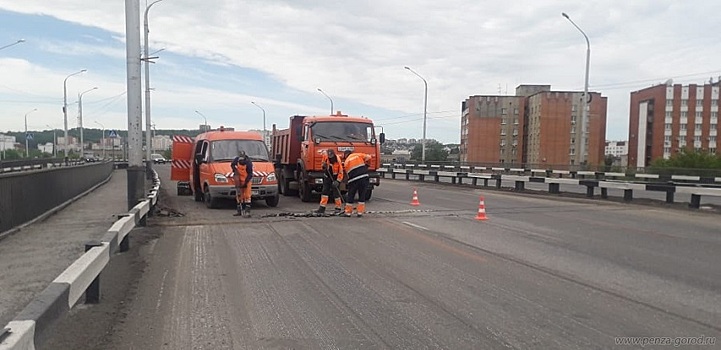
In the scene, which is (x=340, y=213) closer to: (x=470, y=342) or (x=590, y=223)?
(x=590, y=223)

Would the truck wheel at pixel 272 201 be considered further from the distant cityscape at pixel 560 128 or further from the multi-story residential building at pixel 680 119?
the multi-story residential building at pixel 680 119

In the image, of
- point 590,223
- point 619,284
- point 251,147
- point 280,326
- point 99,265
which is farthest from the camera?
point 251,147

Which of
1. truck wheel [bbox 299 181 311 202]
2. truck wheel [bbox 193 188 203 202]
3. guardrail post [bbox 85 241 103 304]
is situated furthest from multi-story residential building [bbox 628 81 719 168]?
guardrail post [bbox 85 241 103 304]

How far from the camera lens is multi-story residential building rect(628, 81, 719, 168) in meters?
95.2

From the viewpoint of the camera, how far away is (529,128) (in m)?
84.6

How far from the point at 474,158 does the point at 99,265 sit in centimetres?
8355

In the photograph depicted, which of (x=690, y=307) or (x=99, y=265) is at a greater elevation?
(x=99, y=265)

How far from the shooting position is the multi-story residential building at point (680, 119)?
95.2 m

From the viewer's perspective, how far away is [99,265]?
5953mm

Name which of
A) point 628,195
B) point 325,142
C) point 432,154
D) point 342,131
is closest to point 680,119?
point 432,154

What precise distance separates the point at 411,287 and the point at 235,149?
11.9 meters

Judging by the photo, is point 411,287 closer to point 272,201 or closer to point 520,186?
point 272,201

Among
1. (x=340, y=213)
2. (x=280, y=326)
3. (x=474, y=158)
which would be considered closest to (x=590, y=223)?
(x=340, y=213)

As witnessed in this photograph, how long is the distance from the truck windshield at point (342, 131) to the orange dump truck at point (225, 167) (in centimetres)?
183
